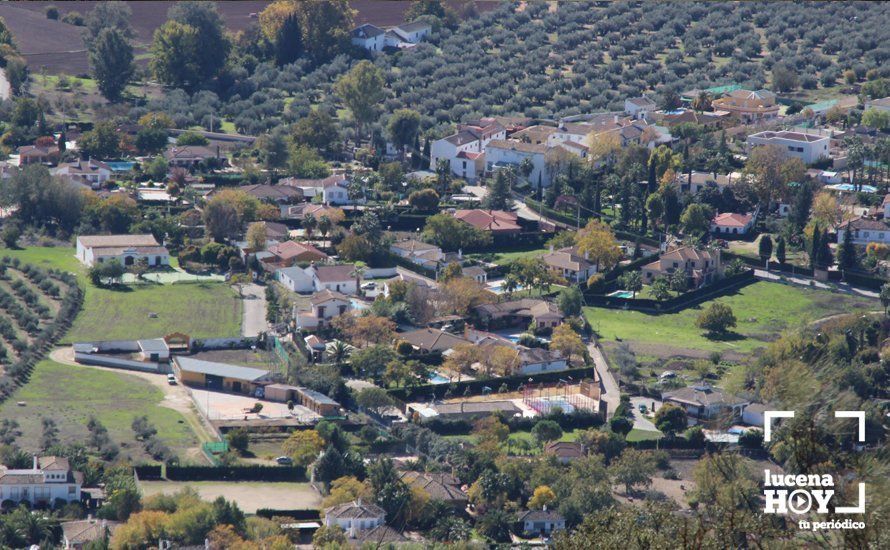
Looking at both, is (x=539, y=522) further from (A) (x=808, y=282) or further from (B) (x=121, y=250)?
(B) (x=121, y=250)

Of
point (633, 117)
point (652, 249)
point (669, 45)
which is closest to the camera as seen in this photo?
point (652, 249)

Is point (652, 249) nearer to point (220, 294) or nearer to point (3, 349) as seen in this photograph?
point (220, 294)

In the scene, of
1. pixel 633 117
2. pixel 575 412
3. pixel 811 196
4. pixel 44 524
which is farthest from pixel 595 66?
pixel 44 524

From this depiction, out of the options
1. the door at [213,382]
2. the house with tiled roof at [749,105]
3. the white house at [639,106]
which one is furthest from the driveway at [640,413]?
the white house at [639,106]

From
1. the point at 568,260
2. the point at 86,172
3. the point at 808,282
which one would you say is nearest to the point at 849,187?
the point at 808,282

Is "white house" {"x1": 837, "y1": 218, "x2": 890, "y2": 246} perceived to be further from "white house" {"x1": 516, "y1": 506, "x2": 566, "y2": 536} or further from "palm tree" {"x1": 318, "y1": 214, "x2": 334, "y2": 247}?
"white house" {"x1": 516, "y1": 506, "x2": 566, "y2": 536}

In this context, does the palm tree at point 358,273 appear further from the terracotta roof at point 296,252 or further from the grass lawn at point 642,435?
the grass lawn at point 642,435

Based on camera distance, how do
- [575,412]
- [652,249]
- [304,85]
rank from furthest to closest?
[304,85], [652,249], [575,412]
